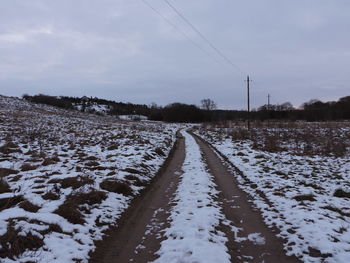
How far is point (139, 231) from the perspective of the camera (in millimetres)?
6461

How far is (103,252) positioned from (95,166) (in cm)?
726

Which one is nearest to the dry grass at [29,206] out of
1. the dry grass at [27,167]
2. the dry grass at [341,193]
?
the dry grass at [27,167]

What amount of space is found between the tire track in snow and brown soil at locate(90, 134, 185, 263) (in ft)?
0.76

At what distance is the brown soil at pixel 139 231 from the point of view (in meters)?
5.28

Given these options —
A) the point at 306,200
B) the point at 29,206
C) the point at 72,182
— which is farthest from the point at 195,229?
the point at 72,182

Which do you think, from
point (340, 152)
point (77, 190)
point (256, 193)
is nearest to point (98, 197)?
point (77, 190)

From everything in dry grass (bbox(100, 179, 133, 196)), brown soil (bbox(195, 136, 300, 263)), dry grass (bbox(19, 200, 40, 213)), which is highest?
dry grass (bbox(19, 200, 40, 213))

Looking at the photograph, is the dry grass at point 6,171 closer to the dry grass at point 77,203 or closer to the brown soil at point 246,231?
the dry grass at point 77,203

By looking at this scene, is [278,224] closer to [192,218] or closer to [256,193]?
[192,218]

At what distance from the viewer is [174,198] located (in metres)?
9.06

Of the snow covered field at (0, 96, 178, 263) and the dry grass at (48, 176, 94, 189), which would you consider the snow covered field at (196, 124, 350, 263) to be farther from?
the dry grass at (48, 176, 94, 189)

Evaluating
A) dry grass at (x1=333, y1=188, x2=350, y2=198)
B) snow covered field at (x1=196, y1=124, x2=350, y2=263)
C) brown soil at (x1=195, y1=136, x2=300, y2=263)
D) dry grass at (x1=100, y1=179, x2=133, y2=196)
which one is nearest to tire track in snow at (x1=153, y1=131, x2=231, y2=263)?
brown soil at (x1=195, y1=136, x2=300, y2=263)

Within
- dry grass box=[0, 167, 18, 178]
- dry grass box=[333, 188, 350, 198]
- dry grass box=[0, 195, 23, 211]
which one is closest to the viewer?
dry grass box=[0, 195, 23, 211]

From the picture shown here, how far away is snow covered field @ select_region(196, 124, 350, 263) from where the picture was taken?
5.56 metres
